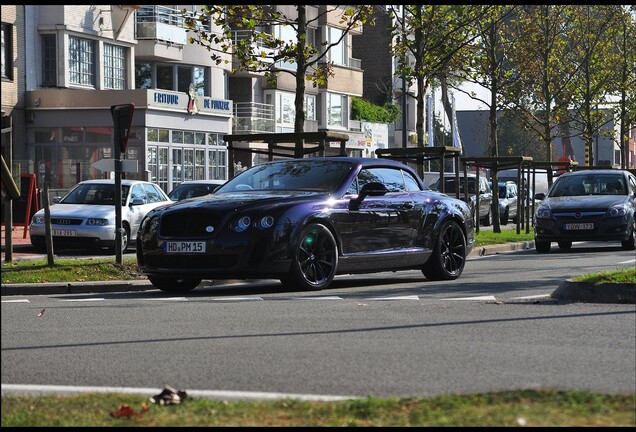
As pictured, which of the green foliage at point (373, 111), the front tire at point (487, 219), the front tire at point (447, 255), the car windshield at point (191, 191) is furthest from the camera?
the green foliage at point (373, 111)

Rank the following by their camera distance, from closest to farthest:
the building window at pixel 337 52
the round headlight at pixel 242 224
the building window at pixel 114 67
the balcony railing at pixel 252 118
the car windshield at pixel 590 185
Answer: the round headlight at pixel 242 224 → the car windshield at pixel 590 185 → the building window at pixel 114 67 → the balcony railing at pixel 252 118 → the building window at pixel 337 52

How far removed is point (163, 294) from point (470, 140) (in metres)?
105

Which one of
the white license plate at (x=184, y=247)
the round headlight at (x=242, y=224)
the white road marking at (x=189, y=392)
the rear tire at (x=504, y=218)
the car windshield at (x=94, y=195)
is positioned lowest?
the rear tire at (x=504, y=218)

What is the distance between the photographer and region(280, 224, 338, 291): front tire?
14.6m

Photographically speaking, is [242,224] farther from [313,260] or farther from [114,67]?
[114,67]

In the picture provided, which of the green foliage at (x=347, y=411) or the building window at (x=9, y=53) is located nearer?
the green foliage at (x=347, y=411)

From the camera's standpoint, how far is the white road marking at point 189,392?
22.2ft

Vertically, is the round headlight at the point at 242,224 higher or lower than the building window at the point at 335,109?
lower

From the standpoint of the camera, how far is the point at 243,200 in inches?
575

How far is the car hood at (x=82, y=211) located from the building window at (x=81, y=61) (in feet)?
73.3

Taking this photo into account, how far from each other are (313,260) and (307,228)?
410 millimetres

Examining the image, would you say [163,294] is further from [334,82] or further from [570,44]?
[334,82]

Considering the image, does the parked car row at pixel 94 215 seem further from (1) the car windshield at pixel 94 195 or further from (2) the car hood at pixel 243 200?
(2) the car hood at pixel 243 200

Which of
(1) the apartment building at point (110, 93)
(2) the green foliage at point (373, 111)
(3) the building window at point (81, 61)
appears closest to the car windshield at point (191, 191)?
(1) the apartment building at point (110, 93)
